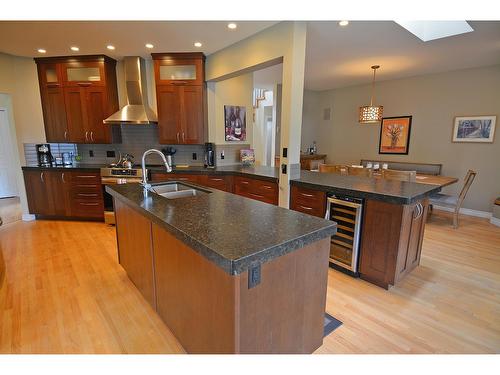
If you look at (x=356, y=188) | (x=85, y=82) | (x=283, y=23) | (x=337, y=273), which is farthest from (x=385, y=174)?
(x=85, y=82)

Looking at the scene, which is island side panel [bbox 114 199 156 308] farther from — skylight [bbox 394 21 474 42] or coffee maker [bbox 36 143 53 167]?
skylight [bbox 394 21 474 42]

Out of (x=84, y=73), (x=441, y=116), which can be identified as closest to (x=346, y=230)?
(x=441, y=116)

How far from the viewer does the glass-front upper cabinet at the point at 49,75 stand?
4.02m

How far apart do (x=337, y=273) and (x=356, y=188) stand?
91 cm

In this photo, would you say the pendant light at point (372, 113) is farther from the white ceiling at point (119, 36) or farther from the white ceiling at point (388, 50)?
the white ceiling at point (119, 36)

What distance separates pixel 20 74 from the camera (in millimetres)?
4027

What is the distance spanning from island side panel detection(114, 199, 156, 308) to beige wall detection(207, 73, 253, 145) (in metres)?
2.30

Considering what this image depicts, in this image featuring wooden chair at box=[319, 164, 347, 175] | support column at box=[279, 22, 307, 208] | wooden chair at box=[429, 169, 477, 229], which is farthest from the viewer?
wooden chair at box=[319, 164, 347, 175]

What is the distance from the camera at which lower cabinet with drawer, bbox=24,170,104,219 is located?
13.3 ft

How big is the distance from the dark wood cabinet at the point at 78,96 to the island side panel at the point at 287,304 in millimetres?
4000

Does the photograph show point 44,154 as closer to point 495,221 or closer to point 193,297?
point 193,297

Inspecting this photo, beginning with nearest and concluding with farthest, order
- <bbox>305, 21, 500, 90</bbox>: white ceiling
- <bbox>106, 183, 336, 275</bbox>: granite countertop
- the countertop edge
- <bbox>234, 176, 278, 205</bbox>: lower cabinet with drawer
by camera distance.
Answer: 1. <bbox>106, 183, 336, 275</bbox>: granite countertop
2. the countertop edge
3. <bbox>305, 21, 500, 90</bbox>: white ceiling
4. <bbox>234, 176, 278, 205</bbox>: lower cabinet with drawer

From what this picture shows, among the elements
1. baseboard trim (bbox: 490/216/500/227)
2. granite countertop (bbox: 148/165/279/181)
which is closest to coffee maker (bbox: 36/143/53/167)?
granite countertop (bbox: 148/165/279/181)
